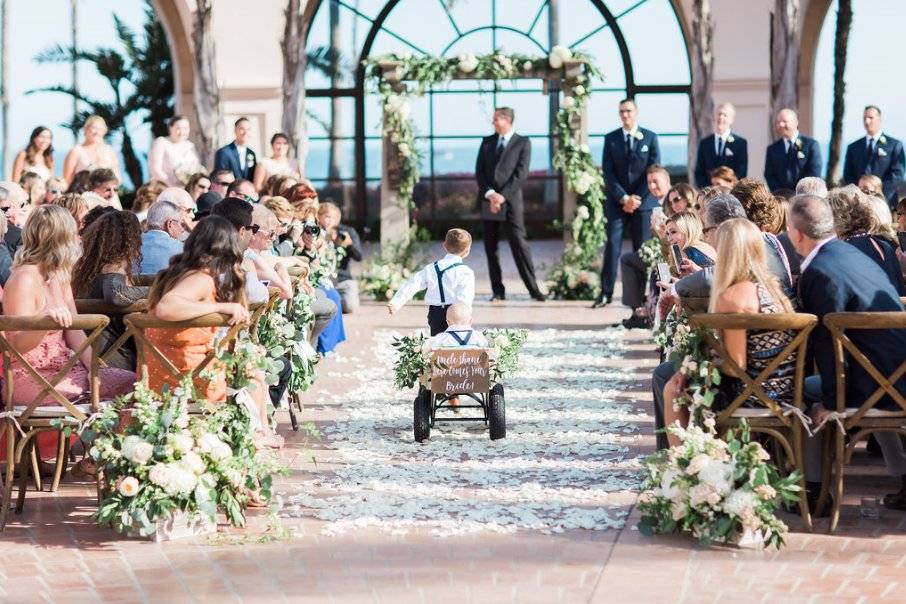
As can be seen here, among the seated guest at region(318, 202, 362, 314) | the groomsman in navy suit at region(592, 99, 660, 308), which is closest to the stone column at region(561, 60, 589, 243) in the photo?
the groomsman in navy suit at region(592, 99, 660, 308)

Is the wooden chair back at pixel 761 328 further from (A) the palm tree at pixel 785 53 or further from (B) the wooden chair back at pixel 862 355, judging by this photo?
(A) the palm tree at pixel 785 53

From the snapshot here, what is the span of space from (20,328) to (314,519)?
149 cm

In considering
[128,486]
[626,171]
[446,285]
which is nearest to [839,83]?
[626,171]

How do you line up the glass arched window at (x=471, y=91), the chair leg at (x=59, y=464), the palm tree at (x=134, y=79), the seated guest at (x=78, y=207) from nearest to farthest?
the chair leg at (x=59, y=464) < the seated guest at (x=78, y=207) < the glass arched window at (x=471, y=91) < the palm tree at (x=134, y=79)

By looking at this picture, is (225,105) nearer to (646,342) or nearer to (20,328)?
(646,342)

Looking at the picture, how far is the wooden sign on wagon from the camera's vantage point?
8.23m

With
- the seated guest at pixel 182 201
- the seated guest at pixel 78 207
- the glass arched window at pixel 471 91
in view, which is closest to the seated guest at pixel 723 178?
the seated guest at pixel 182 201

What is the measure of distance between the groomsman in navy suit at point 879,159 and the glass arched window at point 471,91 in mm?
6065

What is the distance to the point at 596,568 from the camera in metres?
5.60

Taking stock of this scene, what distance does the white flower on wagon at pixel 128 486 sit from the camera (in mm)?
5938

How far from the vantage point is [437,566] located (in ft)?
18.6

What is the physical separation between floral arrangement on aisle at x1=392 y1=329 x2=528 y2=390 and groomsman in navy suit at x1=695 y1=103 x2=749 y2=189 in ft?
19.6

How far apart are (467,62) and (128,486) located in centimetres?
1202

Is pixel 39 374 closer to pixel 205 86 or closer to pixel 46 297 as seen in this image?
pixel 46 297
